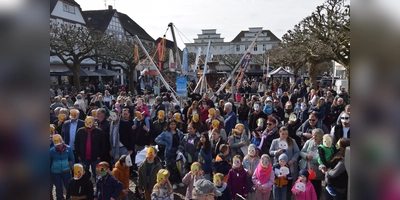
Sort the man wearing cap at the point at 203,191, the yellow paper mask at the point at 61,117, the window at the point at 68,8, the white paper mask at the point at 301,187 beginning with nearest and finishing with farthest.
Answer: the man wearing cap at the point at 203,191
the white paper mask at the point at 301,187
the yellow paper mask at the point at 61,117
the window at the point at 68,8

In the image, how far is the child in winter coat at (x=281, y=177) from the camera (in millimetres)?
6043

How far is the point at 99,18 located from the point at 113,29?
2656mm

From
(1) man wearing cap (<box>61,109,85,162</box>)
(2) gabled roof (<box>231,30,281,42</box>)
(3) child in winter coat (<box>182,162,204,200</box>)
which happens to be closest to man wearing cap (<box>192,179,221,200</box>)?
(3) child in winter coat (<box>182,162,204,200</box>)

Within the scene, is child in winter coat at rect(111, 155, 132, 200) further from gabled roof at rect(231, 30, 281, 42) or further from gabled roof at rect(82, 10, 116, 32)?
gabled roof at rect(231, 30, 281, 42)

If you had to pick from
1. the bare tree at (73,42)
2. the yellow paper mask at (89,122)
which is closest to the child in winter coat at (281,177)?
the yellow paper mask at (89,122)

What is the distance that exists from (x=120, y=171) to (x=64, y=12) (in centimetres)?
4037

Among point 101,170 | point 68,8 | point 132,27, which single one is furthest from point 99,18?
point 101,170

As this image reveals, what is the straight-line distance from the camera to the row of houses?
39.9m

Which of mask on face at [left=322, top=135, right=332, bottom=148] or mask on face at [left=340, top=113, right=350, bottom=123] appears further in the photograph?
mask on face at [left=340, top=113, right=350, bottom=123]

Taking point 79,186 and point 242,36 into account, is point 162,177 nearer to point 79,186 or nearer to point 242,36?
point 79,186

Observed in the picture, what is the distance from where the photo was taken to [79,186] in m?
5.67

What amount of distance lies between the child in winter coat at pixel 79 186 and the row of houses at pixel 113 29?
552 inches

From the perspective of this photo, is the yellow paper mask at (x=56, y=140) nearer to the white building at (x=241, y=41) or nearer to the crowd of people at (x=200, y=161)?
the crowd of people at (x=200, y=161)

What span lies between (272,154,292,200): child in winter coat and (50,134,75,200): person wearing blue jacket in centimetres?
378
